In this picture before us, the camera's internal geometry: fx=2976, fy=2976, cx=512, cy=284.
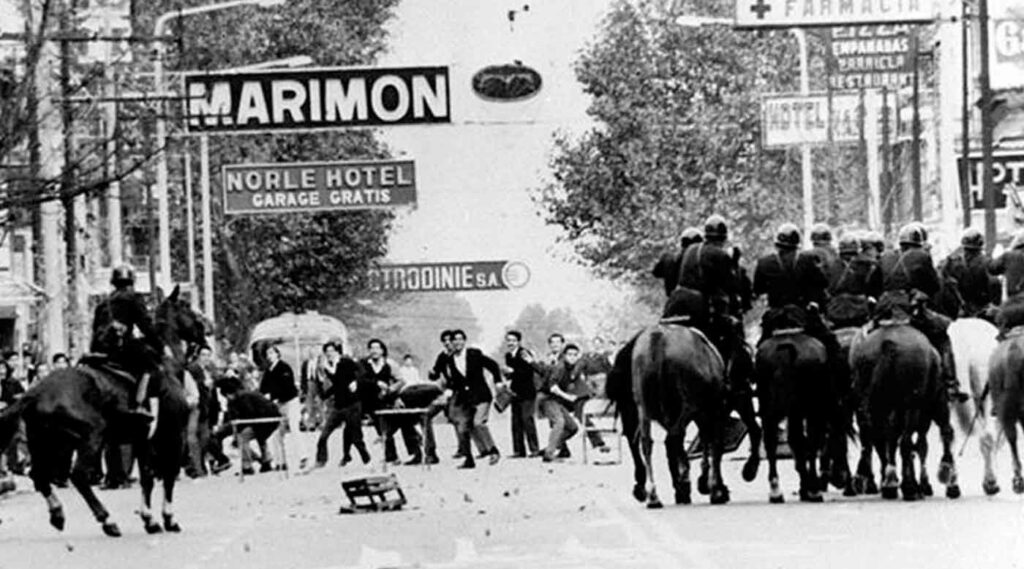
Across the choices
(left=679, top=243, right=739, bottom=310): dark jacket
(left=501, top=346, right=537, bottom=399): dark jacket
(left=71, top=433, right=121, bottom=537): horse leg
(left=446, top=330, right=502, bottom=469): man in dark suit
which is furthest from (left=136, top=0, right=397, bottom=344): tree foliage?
(left=679, top=243, right=739, bottom=310): dark jacket

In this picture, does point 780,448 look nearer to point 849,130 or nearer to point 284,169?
point 284,169

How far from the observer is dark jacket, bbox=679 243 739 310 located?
22703 mm

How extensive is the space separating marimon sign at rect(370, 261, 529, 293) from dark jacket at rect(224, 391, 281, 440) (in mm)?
36117

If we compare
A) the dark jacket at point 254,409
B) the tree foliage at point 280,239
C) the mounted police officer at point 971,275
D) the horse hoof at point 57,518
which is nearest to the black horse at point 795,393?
the mounted police officer at point 971,275

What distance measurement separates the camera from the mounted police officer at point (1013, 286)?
21.9 metres

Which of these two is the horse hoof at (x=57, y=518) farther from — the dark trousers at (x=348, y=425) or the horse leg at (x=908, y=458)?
the dark trousers at (x=348, y=425)

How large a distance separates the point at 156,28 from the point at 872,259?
25.7 metres

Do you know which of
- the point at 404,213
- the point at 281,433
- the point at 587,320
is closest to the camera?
the point at 281,433

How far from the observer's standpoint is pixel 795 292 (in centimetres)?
2269

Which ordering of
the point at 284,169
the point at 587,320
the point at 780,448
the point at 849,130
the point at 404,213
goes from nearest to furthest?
the point at 780,448 < the point at 284,169 < the point at 849,130 < the point at 404,213 < the point at 587,320

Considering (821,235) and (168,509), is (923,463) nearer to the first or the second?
(821,235)

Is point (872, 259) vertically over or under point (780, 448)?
over

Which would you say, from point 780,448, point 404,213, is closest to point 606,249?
point 404,213

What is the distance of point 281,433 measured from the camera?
121ft
